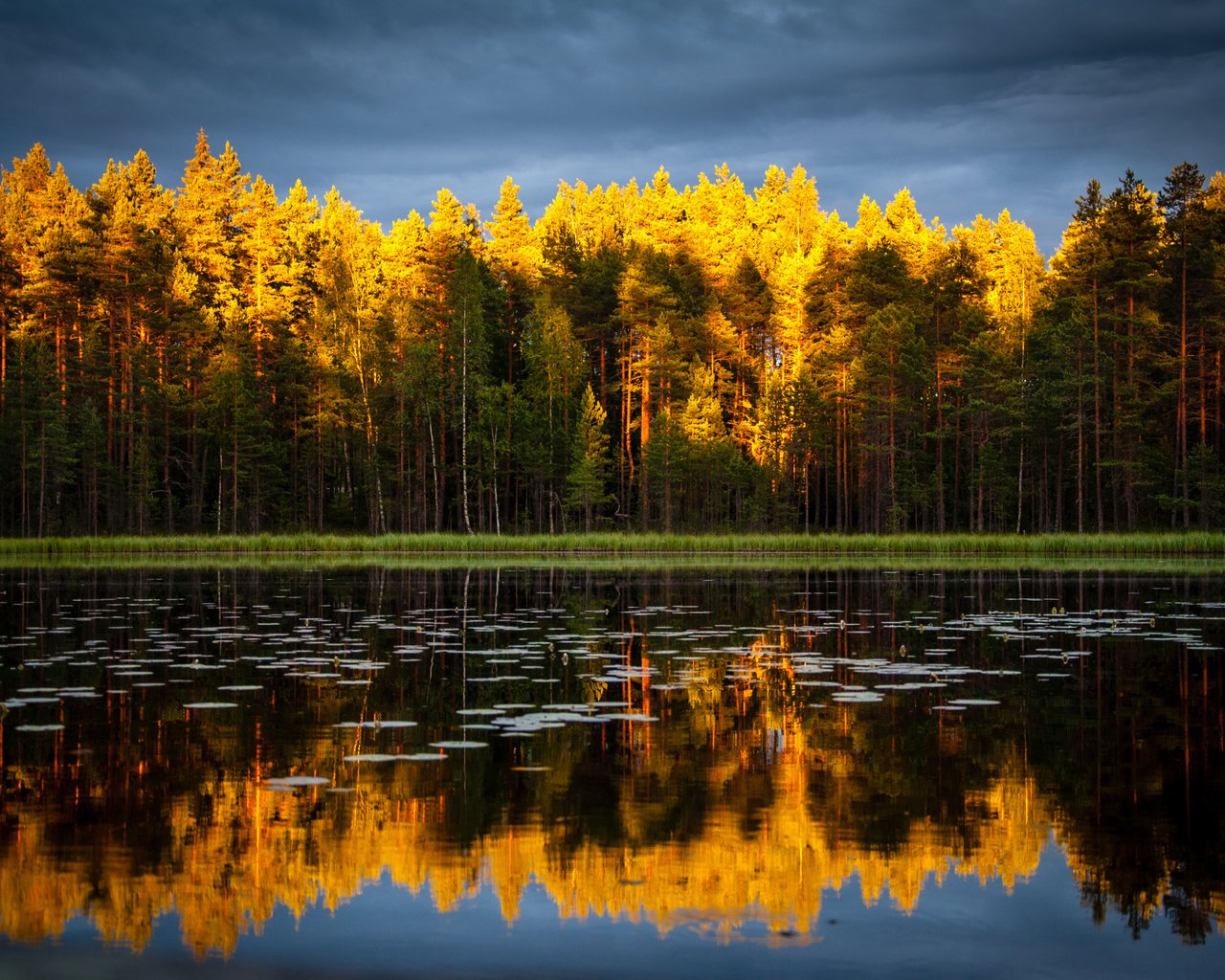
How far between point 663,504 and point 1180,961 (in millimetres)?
72165

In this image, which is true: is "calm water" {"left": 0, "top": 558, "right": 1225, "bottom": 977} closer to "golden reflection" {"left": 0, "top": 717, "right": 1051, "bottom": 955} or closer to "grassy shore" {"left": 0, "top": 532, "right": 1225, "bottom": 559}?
"golden reflection" {"left": 0, "top": 717, "right": 1051, "bottom": 955}

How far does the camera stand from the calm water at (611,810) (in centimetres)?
669

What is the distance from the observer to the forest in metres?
70.6

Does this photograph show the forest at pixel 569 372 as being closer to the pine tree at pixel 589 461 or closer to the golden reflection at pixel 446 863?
the pine tree at pixel 589 461

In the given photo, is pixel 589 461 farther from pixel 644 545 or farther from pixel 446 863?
pixel 446 863

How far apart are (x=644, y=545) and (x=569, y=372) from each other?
18.6 m

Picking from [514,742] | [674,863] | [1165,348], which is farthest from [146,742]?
[1165,348]

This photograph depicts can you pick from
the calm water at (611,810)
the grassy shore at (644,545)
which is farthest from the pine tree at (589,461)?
the calm water at (611,810)

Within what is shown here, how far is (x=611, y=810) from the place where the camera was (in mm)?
9039

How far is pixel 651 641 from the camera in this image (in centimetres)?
2047

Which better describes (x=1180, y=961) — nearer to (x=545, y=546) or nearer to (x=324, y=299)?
(x=545, y=546)

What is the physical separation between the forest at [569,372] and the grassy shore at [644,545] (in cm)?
846

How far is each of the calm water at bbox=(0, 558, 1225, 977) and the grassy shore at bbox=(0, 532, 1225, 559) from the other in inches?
1609

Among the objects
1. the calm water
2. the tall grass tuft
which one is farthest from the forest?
the calm water
